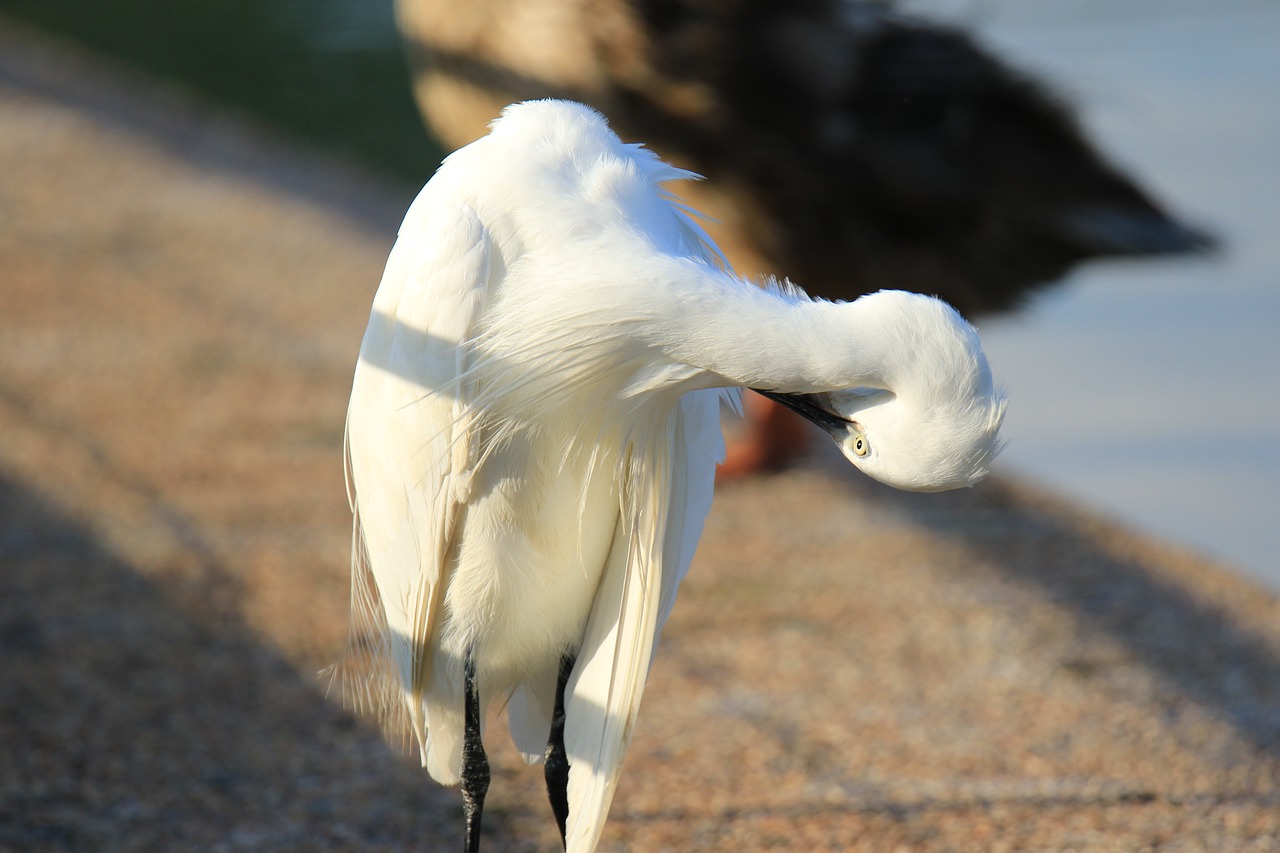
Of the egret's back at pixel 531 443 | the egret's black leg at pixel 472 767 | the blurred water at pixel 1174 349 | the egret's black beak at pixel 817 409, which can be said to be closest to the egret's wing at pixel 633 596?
the egret's back at pixel 531 443

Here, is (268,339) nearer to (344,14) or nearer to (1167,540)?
(1167,540)

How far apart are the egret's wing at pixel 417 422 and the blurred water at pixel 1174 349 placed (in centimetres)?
293

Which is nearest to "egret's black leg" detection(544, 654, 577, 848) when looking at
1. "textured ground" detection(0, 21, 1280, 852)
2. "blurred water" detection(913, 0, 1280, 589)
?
"textured ground" detection(0, 21, 1280, 852)

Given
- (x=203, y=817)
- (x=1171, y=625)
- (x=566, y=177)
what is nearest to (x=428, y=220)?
(x=566, y=177)

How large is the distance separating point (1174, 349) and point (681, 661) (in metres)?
3.47

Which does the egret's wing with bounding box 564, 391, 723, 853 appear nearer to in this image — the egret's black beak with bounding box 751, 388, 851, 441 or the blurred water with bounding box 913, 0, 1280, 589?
the egret's black beak with bounding box 751, 388, 851, 441

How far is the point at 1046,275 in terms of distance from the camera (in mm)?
5438

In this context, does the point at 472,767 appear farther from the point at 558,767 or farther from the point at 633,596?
the point at 633,596

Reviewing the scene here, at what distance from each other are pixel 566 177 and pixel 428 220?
23 cm

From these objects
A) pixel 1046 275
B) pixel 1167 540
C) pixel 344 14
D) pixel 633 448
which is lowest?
pixel 344 14

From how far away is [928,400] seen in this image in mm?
1770

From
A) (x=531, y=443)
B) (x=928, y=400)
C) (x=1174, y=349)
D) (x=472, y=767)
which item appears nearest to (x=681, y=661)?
(x=472, y=767)

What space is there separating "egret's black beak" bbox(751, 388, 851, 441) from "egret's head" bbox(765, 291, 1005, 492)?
0.07 metres

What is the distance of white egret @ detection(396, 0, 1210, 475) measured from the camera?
15.1 ft
